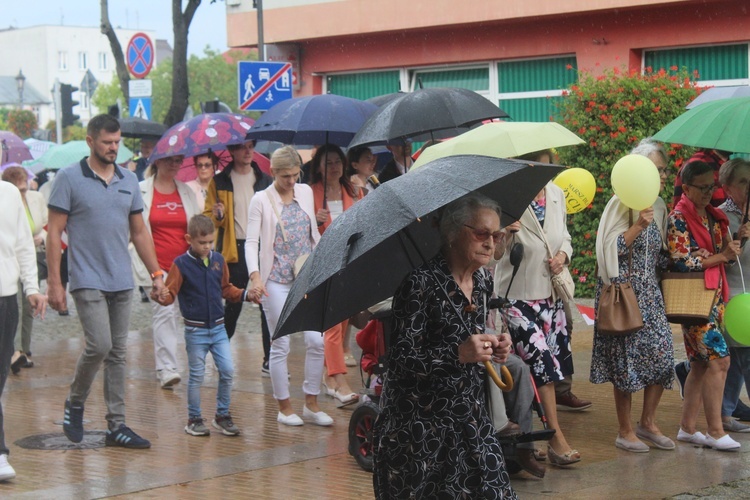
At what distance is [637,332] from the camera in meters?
7.72

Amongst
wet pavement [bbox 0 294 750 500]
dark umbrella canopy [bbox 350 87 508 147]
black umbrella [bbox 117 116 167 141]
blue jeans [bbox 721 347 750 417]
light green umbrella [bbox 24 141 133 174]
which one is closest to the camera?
wet pavement [bbox 0 294 750 500]

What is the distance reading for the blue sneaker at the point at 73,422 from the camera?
8.39 metres

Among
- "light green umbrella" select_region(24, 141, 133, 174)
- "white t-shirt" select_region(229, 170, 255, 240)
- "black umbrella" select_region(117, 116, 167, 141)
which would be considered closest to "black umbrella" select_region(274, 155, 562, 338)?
"white t-shirt" select_region(229, 170, 255, 240)

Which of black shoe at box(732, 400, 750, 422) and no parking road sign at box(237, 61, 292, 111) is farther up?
no parking road sign at box(237, 61, 292, 111)

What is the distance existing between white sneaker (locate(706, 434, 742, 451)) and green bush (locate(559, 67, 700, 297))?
7047mm

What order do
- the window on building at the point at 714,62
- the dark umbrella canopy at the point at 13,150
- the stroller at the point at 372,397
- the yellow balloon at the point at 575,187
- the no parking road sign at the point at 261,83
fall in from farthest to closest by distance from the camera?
the window on building at the point at 714,62 → the dark umbrella canopy at the point at 13,150 → the no parking road sign at the point at 261,83 → the yellow balloon at the point at 575,187 → the stroller at the point at 372,397

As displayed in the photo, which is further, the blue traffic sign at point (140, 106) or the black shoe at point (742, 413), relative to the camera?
the blue traffic sign at point (140, 106)

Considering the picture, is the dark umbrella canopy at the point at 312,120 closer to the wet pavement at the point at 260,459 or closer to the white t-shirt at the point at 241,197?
the white t-shirt at the point at 241,197

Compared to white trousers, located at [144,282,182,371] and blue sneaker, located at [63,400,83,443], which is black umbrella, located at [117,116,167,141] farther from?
blue sneaker, located at [63,400,83,443]

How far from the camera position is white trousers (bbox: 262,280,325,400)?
8.88 metres

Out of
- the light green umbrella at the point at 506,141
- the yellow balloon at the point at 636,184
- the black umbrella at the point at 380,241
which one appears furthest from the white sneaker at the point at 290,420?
the black umbrella at the point at 380,241

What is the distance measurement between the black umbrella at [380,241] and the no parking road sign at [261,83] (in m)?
11.5

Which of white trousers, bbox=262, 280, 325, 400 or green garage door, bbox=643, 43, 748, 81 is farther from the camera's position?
green garage door, bbox=643, 43, 748, 81

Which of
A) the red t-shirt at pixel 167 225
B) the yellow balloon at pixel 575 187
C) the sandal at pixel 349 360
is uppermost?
the yellow balloon at pixel 575 187
